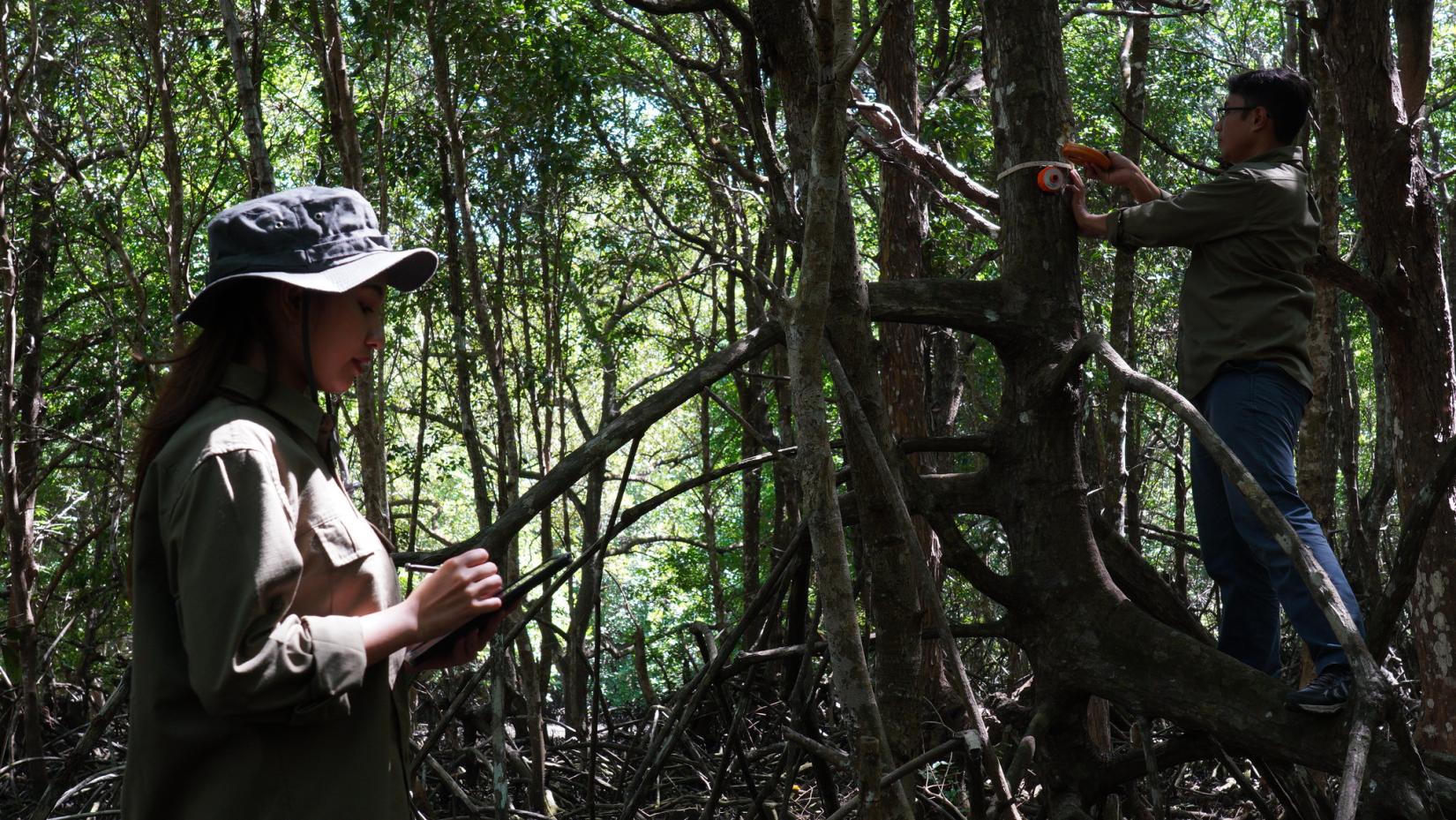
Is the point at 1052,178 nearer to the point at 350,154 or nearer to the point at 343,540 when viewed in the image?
the point at 343,540

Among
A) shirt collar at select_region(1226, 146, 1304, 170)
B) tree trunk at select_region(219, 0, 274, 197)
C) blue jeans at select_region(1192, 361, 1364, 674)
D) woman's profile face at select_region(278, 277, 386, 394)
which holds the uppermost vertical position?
tree trunk at select_region(219, 0, 274, 197)

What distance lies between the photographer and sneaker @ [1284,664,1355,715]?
2.21 m

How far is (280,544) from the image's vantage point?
1.32 metres

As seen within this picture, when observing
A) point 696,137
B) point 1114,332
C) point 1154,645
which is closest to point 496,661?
point 1154,645

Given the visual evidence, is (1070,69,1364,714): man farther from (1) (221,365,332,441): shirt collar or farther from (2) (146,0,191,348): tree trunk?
(2) (146,0,191,348): tree trunk

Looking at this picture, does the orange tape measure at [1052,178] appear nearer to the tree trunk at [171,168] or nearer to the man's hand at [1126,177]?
the man's hand at [1126,177]

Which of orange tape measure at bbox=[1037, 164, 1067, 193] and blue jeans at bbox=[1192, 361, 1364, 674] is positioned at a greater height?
orange tape measure at bbox=[1037, 164, 1067, 193]

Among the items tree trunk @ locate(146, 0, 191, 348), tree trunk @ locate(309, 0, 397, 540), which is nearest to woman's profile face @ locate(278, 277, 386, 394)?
tree trunk @ locate(309, 0, 397, 540)

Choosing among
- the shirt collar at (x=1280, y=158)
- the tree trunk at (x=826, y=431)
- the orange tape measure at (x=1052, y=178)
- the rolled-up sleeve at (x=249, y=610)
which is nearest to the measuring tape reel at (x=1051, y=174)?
the orange tape measure at (x=1052, y=178)

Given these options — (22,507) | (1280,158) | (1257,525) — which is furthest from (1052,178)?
(22,507)

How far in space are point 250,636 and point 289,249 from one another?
50cm

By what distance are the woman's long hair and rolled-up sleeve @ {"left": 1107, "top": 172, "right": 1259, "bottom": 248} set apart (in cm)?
195

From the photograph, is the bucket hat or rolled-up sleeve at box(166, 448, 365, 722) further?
the bucket hat

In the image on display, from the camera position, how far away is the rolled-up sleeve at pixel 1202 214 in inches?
105
